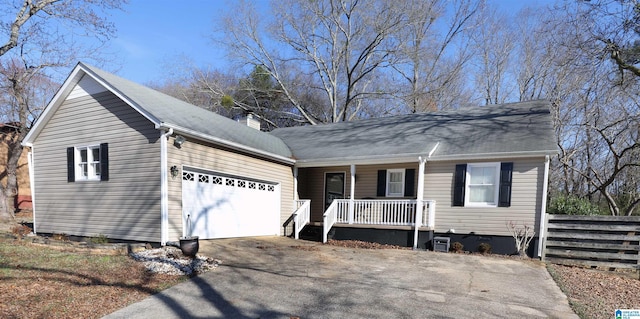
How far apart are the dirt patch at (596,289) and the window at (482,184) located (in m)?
2.26

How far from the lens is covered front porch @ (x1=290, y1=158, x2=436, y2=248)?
10109 mm

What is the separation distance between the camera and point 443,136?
37.7 ft

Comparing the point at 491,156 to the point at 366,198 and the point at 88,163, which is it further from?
the point at 88,163

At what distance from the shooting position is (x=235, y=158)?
993 centimetres

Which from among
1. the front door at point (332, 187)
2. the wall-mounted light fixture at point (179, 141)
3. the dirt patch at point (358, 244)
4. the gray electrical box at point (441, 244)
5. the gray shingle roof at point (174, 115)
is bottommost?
the dirt patch at point (358, 244)

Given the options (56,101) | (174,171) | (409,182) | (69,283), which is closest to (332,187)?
(409,182)

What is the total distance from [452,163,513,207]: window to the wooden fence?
1344mm

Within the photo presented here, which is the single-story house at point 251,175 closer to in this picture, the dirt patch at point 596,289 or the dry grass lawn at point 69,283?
the dry grass lawn at point 69,283

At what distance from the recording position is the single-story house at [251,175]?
8.17 metres


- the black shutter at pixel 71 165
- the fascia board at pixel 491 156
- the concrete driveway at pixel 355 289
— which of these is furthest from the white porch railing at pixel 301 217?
the black shutter at pixel 71 165

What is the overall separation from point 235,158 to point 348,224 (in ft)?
13.8

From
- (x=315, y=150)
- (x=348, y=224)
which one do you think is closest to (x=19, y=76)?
(x=315, y=150)

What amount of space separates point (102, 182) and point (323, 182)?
280 inches

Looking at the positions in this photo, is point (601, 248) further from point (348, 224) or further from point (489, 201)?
point (348, 224)
